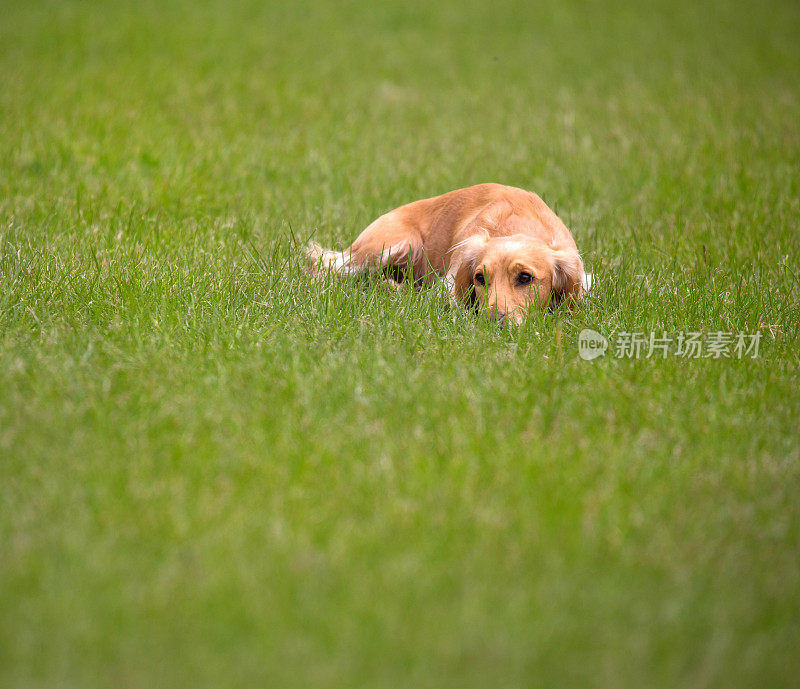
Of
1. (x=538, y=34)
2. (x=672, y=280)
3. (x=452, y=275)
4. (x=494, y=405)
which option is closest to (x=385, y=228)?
(x=452, y=275)

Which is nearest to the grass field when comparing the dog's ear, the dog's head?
the dog's head

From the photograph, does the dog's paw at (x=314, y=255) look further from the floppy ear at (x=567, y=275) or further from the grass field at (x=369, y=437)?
the floppy ear at (x=567, y=275)

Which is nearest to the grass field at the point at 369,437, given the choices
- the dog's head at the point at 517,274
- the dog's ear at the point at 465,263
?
the dog's head at the point at 517,274

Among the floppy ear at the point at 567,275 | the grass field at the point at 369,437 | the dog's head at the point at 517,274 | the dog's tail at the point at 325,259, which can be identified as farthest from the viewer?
the dog's tail at the point at 325,259

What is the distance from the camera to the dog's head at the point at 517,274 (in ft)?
12.8

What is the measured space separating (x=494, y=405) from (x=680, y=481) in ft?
2.25

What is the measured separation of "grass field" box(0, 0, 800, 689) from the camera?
1924 millimetres

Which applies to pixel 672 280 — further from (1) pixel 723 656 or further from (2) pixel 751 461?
(1) pixel 723 656

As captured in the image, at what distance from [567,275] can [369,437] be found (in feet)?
5.49

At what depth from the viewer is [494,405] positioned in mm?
2990

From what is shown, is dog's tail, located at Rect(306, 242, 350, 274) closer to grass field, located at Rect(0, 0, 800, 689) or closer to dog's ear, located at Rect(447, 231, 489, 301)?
grass field, located at Rect(0, 0, 800, 689)

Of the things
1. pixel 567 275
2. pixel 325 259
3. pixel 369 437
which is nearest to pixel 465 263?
pixel 567 275

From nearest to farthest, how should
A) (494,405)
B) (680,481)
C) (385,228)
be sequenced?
1. (680,481)
2. (494,405)
3. (385,228)

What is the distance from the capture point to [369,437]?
2736mm
